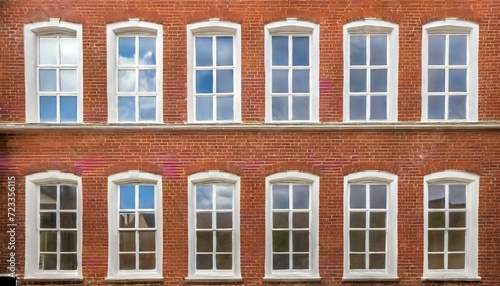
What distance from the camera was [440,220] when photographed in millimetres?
8570

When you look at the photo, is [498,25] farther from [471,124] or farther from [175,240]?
[175,240]

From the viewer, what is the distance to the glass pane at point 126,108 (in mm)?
8570

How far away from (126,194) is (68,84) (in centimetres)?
261

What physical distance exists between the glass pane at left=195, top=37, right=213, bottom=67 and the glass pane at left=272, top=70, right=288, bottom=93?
4.51 ft

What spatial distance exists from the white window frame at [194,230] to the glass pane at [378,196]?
279 cm

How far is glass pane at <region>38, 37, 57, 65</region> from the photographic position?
8594 mm

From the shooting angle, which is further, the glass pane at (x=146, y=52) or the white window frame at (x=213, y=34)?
the glass pane at (x=146, y=52)

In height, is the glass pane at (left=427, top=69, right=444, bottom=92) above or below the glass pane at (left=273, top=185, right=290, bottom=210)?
above

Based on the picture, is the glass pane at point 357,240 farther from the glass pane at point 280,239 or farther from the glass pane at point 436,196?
the glass pane at point 436,196

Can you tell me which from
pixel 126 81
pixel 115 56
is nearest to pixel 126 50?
pixel 115 56

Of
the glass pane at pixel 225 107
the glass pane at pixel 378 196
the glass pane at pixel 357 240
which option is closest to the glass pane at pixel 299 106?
the glass pane at pixel 225 107

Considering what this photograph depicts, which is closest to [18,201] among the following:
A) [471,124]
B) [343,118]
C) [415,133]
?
[343,118]

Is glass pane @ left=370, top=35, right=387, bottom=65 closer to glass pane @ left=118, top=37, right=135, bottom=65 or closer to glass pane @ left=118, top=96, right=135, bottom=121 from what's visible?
glass pane @ left=118, top=37, right=135, bottom=65

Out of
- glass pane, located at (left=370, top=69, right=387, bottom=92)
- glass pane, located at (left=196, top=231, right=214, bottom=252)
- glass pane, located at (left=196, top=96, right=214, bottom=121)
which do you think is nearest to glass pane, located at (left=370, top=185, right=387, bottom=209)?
glass pane, located at (left=370, top=69, right=387, bottom=92)
